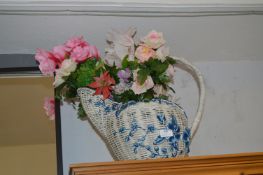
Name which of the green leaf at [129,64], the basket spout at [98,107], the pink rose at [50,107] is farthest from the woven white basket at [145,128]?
the pink rose at [50,107]

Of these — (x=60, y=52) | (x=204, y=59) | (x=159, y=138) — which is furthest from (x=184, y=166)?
(x=204, y=59)

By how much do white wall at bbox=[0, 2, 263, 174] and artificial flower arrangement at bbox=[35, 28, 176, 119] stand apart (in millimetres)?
179

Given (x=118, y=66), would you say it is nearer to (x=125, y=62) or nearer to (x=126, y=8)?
(x=125, y=62)

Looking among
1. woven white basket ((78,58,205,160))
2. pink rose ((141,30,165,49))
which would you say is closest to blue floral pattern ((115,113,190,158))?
woven white basket ((78,58,205,160))

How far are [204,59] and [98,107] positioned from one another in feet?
2.09

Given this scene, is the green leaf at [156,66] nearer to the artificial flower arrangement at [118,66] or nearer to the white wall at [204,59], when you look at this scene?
the artificial flower arrangement at [118,66]

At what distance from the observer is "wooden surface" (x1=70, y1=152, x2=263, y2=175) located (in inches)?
41.6

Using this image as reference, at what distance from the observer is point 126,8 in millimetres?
1419

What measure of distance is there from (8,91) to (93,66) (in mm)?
429

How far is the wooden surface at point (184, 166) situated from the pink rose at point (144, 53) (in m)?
0.33

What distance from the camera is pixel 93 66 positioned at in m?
1.28

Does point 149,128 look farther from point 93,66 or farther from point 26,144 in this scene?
point 26,144

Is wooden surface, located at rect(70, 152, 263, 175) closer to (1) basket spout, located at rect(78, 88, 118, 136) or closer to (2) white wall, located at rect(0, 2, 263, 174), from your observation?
(1) basket spout, located at rect(78, 88, 118, 136)

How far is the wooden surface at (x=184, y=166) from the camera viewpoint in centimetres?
106
